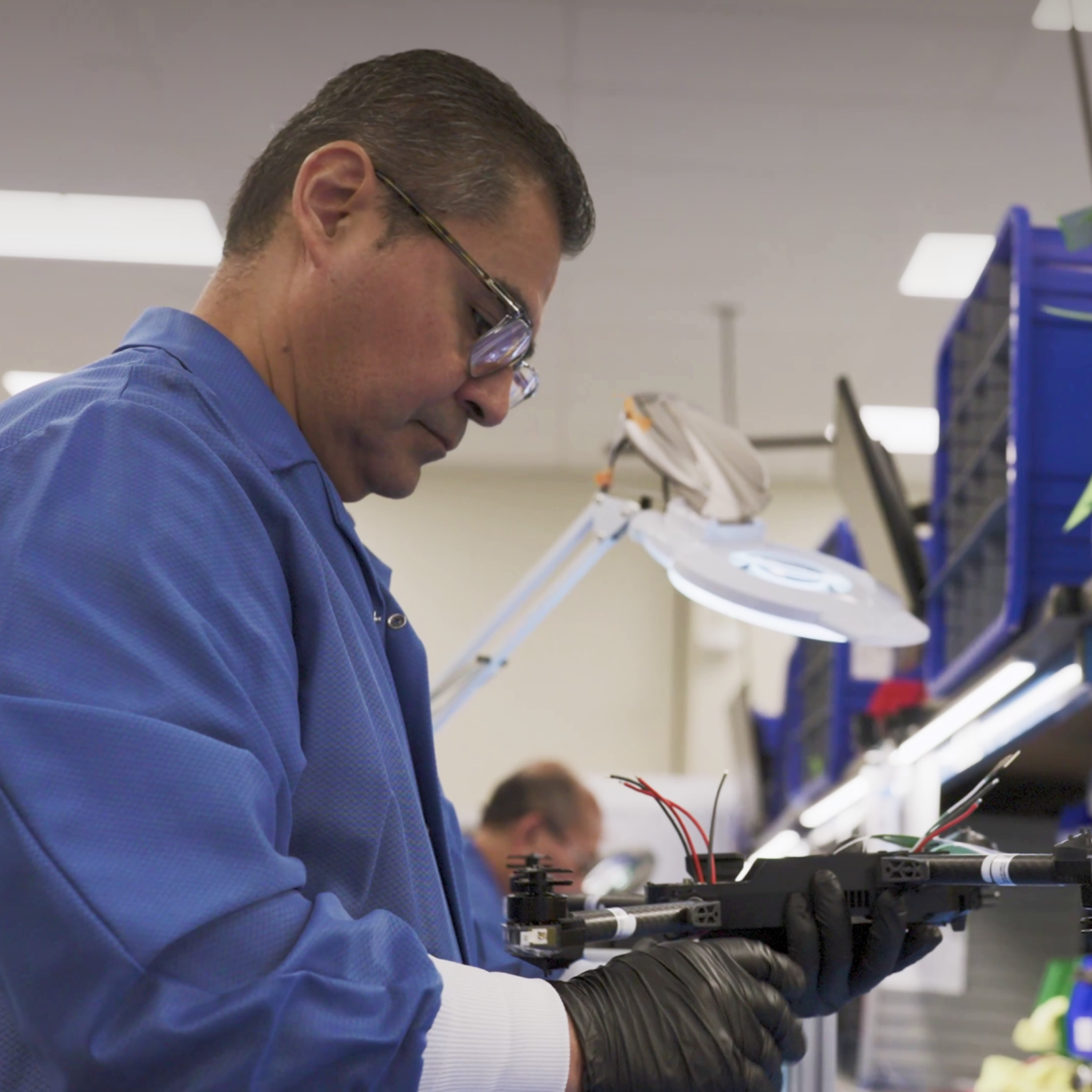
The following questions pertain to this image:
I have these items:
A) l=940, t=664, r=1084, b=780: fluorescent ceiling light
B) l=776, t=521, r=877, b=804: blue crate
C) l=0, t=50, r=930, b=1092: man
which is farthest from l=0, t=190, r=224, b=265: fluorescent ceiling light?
l=0, t=50, r=930, b=1092: man

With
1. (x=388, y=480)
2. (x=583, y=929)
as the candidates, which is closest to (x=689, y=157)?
(x=388, y=480)

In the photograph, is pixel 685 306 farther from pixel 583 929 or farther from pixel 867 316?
pixel 583 929

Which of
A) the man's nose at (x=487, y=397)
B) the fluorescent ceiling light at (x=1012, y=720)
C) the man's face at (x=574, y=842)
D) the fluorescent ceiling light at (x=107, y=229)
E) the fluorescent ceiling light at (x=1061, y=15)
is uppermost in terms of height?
the fluorescent ceiling light at (x=1061, y=15)

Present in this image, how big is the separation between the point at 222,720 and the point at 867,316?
5.72 meters

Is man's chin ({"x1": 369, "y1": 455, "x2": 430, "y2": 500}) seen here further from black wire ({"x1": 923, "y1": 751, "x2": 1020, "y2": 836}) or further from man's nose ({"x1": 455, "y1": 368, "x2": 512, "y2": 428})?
black wire ({"x1": 923, "y1": 751, "x2": 1020, "y2": 836})

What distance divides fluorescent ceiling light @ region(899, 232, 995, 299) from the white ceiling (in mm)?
71

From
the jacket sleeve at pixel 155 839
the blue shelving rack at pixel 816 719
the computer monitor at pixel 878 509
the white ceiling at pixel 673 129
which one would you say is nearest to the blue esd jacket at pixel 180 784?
the jacket sleeve at pixel 155 839

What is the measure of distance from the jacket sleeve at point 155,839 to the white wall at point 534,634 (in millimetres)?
7054

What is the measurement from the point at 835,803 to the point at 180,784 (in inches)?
136

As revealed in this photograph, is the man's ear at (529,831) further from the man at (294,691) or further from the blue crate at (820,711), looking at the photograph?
the man at (294,691)

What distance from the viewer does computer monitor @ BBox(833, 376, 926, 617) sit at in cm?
297

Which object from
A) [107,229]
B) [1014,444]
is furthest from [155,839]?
[107,229]

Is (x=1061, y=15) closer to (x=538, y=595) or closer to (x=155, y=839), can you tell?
(x=538, y=595)

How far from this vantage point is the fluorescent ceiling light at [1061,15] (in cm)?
417
